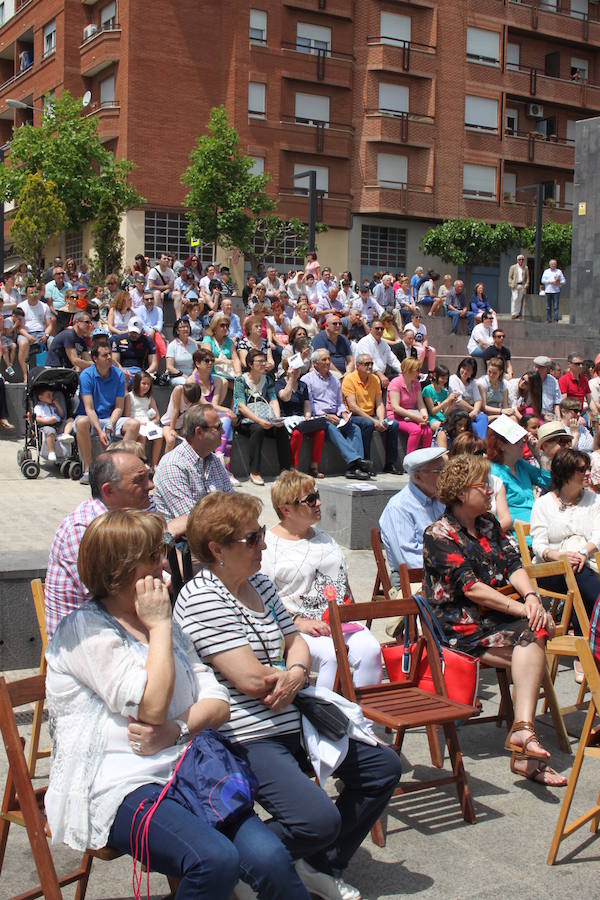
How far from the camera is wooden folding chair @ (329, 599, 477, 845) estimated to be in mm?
4465

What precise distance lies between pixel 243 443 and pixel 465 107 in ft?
116

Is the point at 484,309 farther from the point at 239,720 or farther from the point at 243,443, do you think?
the point at 239,720

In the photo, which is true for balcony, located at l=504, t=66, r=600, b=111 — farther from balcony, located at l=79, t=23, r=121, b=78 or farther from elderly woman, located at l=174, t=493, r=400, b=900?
elderly woman, located at l=174, t=493, r=400, b=900

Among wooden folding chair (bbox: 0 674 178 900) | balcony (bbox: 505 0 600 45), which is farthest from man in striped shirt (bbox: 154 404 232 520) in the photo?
balcony (bbox: 505 0 600 45)

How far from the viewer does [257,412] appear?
1279 cm

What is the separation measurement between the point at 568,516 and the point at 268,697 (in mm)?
3665

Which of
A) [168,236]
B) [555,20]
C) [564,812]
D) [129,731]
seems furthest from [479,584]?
[555,20]

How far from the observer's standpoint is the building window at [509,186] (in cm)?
4522

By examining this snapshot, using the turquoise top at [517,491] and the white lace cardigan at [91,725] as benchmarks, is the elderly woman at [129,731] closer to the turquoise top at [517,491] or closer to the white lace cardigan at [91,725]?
the white lace cardigan at [91,725]

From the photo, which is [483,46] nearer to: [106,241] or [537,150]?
[537,150]

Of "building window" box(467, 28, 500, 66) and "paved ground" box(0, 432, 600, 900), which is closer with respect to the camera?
"paved ground" box(0, 432, 600, 900)

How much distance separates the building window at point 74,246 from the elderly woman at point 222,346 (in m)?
26.6

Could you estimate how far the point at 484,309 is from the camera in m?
26.5

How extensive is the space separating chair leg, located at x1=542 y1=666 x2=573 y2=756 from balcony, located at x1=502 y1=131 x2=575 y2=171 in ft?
141
